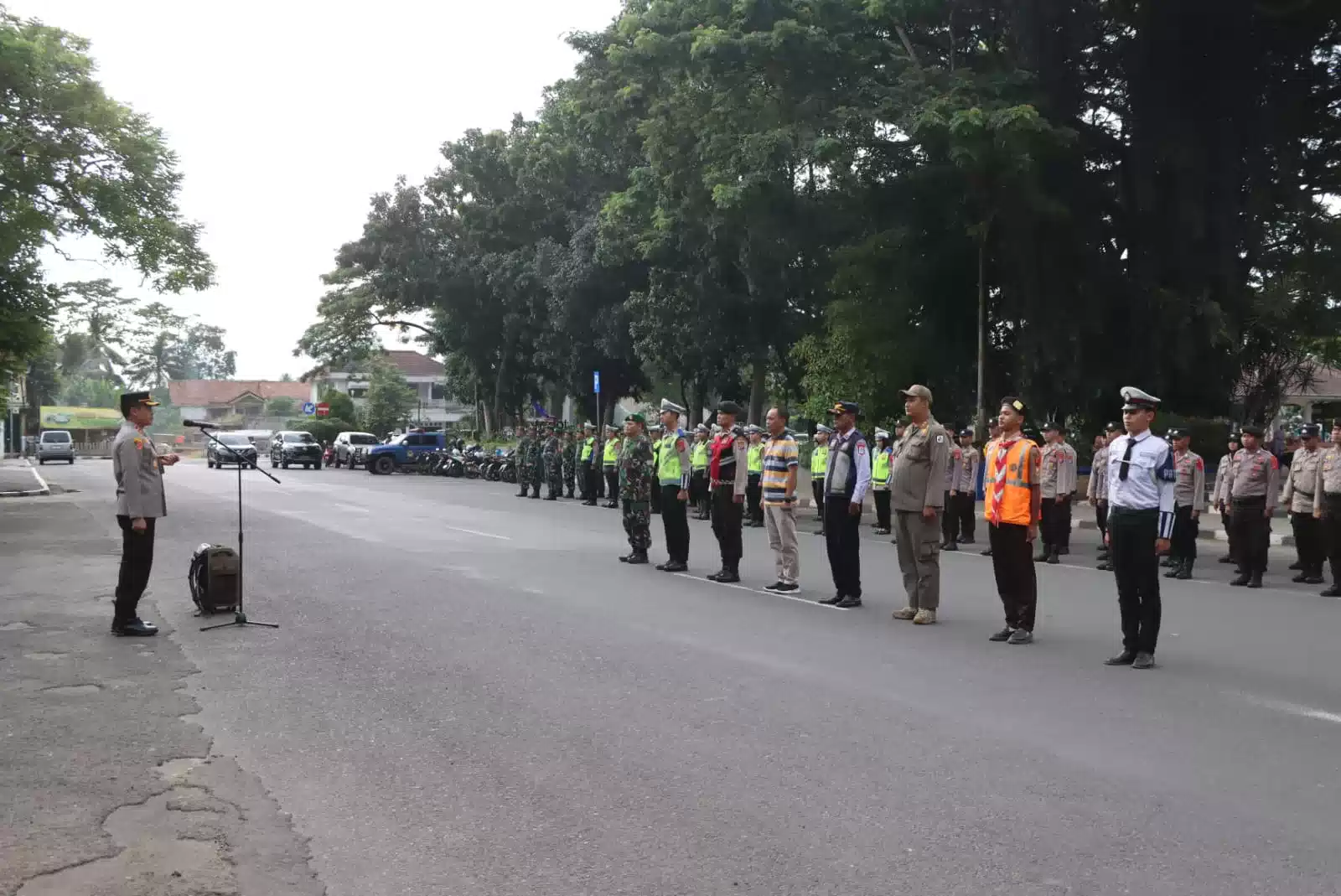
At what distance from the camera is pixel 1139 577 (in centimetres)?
864

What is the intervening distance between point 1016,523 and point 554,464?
Result: 70.4ft

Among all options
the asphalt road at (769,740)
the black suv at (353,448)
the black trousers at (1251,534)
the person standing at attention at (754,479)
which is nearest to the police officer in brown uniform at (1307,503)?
the black trousers at (1251,534)

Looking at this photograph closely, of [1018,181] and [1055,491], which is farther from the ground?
[1018,181]

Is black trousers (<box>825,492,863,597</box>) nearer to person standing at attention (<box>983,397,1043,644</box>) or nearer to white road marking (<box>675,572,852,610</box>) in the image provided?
white road marking (<box>675,572,852,610</box>)

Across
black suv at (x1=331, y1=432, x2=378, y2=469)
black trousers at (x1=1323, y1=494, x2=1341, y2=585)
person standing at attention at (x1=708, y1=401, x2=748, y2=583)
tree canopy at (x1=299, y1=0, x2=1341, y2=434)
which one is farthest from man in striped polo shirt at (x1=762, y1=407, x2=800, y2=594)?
black suv at (x1=331, y1=432, x2=378, y2=469)

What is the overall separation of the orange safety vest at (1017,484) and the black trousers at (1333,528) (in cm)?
574

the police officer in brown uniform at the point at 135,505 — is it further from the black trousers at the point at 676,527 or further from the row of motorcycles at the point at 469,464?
the row of motorcycles at the point at 469,464

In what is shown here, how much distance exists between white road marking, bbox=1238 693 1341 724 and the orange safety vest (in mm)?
2290

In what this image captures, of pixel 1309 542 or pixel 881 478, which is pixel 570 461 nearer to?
pixel 881 478

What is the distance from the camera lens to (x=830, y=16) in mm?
25422

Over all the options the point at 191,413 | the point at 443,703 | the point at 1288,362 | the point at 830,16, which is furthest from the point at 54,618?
the point at 191,413

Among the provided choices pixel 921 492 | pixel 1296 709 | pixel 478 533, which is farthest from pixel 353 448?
pixel 1296 709

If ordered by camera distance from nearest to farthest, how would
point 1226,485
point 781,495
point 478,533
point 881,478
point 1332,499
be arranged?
point 781,495
point 1332,499
point 1226,485
point 881,478
point 478,533

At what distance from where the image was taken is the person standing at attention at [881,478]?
17.8 metres
